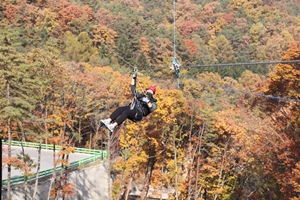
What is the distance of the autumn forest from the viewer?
628 inches

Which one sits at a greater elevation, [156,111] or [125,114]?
[125,114]

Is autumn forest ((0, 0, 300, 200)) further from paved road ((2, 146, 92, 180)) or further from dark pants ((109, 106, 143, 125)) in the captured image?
dark pants ((109, 106, 143, 125))

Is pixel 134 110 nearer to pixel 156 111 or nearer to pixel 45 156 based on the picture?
pixel 156 111

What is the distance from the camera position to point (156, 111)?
850 inches

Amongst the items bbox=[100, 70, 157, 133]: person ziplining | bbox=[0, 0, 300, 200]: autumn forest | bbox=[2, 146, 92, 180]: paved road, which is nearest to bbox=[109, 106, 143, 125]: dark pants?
bbox=[100, 70, 157, 133]: person ziplining

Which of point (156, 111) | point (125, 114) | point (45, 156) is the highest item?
point (125, 114)

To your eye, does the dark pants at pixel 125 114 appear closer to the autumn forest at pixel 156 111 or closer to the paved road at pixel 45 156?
the autumn forest at pixel 156 111

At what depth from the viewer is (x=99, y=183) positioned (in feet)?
86.0

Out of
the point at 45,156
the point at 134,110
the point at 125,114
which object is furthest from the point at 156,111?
the point at 125,114

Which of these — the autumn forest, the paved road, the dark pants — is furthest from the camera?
the paved road

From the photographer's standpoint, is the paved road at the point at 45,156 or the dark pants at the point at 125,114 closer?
the dark pants at the point at 125,114

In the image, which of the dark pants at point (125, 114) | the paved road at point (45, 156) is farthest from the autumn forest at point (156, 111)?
the dark pants at point (125, 114)

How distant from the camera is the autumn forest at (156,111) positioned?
1595 cm

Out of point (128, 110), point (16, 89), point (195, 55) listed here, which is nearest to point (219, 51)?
point (195, 55)
